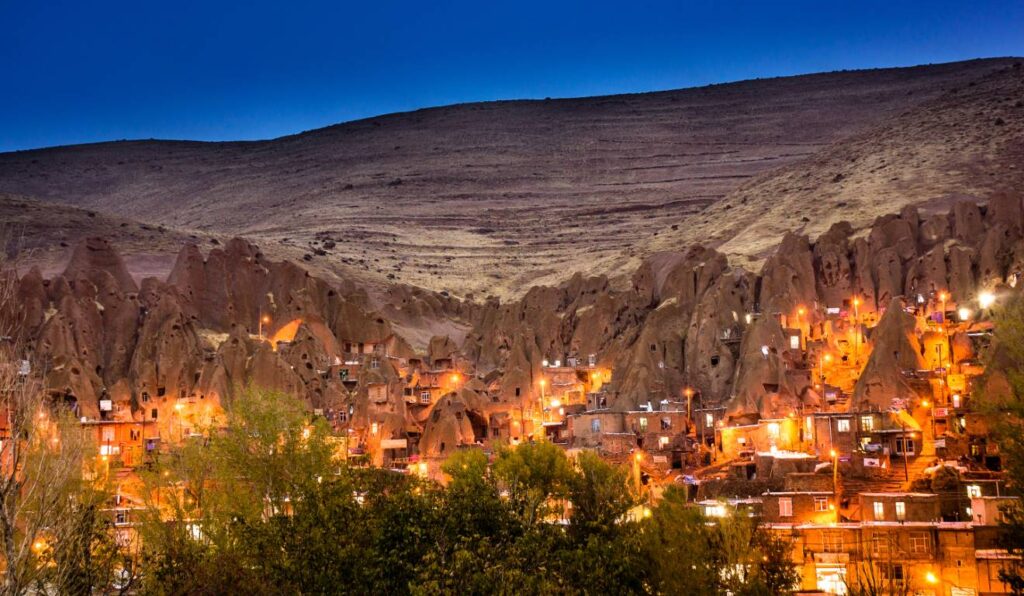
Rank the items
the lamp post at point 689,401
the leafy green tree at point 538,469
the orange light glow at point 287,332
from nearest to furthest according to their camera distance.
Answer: the leafy green tree at point 538,469, the lamp post at point 689,401, the orange light glow at point 287,332

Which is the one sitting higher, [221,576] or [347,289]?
[347,289]

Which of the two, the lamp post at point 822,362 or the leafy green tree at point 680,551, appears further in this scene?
the lamp post at point 822,362

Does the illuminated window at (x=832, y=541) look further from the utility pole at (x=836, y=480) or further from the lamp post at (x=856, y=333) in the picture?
the lamp post at (x=856, y=333)

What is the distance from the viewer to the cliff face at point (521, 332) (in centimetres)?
7494

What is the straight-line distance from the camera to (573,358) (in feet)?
299

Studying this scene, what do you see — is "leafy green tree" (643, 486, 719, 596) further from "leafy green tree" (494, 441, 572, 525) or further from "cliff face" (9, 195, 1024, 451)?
"cliff face" (9, 195, 1024, 451)

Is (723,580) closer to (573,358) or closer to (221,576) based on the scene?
(221,576)

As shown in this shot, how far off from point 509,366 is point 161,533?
45467 mm

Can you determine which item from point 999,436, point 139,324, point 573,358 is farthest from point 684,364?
point 139,324

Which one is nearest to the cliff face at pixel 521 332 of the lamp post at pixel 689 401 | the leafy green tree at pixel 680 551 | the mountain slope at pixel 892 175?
the lamp post at pixel 689 401

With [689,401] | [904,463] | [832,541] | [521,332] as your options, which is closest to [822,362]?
[689,401]

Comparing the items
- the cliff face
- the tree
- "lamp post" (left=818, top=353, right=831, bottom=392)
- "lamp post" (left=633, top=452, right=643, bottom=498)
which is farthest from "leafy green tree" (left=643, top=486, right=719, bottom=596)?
"lamp post" (left=818, top=353, right=831, bottom=392)

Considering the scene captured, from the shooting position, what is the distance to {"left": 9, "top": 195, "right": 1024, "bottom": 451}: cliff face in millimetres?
74938

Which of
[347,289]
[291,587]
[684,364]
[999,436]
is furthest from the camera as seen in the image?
[347,289]
